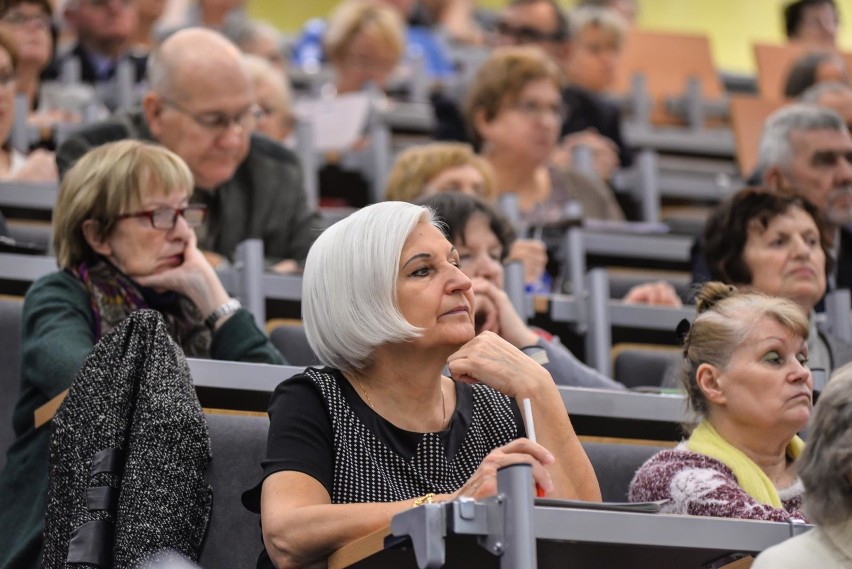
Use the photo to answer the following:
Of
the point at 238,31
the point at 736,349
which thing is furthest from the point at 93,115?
the point at 736,349

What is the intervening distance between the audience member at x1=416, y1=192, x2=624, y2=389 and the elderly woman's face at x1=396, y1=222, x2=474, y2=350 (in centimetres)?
60

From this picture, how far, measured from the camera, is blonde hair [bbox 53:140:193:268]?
3.02 meters

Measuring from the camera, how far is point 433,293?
2.39 m

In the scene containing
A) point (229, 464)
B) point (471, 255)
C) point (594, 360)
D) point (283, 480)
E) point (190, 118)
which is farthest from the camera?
point (190, 118)

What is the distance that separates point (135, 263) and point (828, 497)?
1472 millimetres

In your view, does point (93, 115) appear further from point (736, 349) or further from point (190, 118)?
point (736, 349)

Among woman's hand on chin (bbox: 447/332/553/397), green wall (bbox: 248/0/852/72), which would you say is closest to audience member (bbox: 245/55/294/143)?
woman's hand on chin (bbox: 447/332/553/397)

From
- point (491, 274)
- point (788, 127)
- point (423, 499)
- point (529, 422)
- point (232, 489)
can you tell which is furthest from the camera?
point (788, 127)

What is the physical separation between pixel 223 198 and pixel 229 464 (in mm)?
1527

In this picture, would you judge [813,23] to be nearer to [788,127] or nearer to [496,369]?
[788,127]

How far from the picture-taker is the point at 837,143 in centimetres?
421

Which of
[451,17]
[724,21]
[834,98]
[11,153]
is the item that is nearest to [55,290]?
[11,153]

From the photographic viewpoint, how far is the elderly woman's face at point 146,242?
9.91 feet

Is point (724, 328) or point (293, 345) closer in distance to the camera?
point (724, 328)
